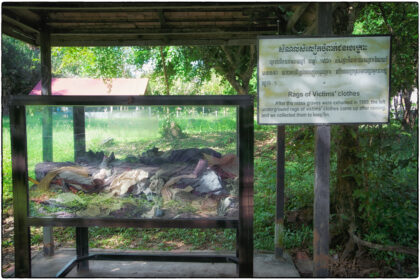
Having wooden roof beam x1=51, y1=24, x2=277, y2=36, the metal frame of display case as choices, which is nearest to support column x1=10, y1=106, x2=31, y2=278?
the metal frame of display case

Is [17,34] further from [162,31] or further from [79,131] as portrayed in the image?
[79,131]

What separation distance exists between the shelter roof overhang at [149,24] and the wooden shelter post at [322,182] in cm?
71

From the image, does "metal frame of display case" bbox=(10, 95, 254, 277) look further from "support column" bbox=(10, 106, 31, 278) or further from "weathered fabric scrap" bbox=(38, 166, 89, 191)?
"weathered fabric scrap" bbox=(38, 166, 89, 191)

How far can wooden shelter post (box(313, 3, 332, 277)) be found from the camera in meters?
2.56

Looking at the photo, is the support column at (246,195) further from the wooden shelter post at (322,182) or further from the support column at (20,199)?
the support column at (20,199)

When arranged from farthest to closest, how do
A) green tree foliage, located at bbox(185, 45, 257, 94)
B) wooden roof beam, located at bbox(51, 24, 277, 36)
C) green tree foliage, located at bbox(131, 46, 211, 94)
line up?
1. green tree foliage, located at bbox(131, 46, 211, 94)
2. green tree foliage, located at bbox(185, 45, 257, 94)
3. wooden roof beam, located at bbox(51, 24, 277, 36)

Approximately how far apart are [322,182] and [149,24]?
9.05 feet

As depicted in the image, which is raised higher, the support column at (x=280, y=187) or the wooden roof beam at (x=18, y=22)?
the wooden roof beam at (x=18, y=22)

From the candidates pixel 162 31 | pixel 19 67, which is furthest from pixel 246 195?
pixel 19 67

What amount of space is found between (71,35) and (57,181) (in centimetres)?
217

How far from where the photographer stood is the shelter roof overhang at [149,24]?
3587mm

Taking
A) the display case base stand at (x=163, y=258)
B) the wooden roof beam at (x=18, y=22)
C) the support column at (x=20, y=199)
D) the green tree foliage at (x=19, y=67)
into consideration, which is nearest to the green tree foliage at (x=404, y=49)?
Answer: the display case base stand at (x=163, y=258)

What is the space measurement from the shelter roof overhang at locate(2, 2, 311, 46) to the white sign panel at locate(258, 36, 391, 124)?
0.93 meters

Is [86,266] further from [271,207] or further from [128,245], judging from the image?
[271,207]
